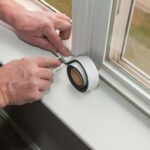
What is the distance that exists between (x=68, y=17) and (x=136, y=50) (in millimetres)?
232

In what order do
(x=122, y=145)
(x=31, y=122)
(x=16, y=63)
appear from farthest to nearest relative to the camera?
(x=31, y=122), (x=16, y=63), (x=122, y=145)

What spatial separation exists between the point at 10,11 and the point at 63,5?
0.55ft

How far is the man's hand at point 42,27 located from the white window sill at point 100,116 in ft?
0.25

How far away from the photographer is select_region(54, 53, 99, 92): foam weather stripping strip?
0.78 meters

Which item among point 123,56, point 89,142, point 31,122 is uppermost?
point 123,56

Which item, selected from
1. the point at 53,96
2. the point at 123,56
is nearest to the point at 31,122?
the point at 53,96

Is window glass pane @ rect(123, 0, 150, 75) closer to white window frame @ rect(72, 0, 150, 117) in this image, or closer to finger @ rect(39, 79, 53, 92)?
white window frame @ rect(72, 0, 150, 117)

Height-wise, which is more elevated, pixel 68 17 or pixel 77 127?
pixel 68 17

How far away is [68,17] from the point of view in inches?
36.6

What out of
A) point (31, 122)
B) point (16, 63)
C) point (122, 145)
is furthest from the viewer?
point (31, 122)

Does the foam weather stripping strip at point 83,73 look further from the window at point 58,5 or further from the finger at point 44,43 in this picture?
the window at point 58,5

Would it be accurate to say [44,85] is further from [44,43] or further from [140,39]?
[140,39]

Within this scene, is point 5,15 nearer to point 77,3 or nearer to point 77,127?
point 77,3

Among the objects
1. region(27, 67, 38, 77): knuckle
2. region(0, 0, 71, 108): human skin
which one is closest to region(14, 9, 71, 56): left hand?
region(0, 0, 71, 108): human skin
